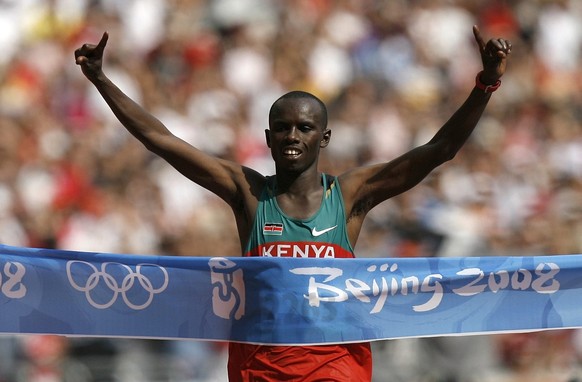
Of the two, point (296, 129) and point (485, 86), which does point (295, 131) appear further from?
point (485, 86)

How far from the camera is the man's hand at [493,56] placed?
5578mm

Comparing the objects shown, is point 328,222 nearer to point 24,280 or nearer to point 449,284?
point 449,284

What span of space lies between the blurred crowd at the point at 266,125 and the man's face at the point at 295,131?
13.1 ft

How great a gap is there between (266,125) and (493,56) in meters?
7.15

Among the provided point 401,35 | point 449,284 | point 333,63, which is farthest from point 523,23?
point 449,284

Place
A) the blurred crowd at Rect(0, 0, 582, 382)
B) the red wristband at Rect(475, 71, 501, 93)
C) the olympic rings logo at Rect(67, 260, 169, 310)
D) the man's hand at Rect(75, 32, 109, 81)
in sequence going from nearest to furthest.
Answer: the red wristband at Rect(475, 71, 501, 93)
the man's hand at Rect(75, 32, 109, 81)
the olympic rings logo at Rect(67, 260, 169, 310)
the blurred crowd at Rect(0, 0, 582, 382)

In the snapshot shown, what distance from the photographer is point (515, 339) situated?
31.7ft

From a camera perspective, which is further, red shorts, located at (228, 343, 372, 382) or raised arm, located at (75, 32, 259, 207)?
raised arm, located at (75, 32, 259, 207)

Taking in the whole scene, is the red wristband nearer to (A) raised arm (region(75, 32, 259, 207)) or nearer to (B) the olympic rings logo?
(A) raised arm (region(75, 32, 259, 207))

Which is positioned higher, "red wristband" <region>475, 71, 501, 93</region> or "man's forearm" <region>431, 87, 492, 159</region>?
"red wristband" <region>475, 71, 501, 93</region>

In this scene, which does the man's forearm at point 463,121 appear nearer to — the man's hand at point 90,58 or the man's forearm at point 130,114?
the man's forearm at point 130,114

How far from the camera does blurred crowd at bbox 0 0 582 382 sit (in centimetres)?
955

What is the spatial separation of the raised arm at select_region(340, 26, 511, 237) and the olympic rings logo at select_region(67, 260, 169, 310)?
1060 mm

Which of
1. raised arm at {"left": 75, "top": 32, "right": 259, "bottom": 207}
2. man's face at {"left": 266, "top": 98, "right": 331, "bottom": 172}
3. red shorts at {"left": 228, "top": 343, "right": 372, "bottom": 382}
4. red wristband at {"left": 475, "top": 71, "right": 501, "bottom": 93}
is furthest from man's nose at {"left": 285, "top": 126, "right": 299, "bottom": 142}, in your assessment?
red shorts at {"left": 228, "top": 343, "right": 372, "bottom": 382}
